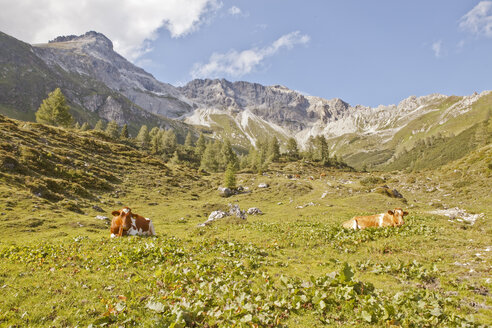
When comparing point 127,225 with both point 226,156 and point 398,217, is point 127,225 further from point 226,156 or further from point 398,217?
point 226,156

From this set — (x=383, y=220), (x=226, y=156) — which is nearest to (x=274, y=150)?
(x=226, y=156)

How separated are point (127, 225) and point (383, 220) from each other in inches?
804

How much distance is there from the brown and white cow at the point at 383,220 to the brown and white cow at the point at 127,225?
675 inches

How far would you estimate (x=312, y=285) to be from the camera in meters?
8.25

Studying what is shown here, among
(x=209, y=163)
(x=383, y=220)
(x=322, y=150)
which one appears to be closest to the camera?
(x=383, y=220)

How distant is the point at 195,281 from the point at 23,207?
29271 millimetres

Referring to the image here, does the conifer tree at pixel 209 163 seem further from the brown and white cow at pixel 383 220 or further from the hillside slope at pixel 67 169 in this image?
the brown and white cow at pixel 383 220

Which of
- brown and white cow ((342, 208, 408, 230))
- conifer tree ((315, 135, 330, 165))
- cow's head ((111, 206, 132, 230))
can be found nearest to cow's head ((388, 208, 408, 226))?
brown and white cow ((342, 208, 408, 230))

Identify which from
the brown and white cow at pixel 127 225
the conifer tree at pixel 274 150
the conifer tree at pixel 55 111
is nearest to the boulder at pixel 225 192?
the brown and white cow at pixel 127 225

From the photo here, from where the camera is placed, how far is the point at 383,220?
19.6 m

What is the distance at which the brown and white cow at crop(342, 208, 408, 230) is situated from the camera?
62.5ft

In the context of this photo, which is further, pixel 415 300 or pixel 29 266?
pixel 29 266

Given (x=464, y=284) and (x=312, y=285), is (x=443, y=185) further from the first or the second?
(x=312, y=285)

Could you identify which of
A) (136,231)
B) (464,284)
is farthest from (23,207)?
(464,284)
